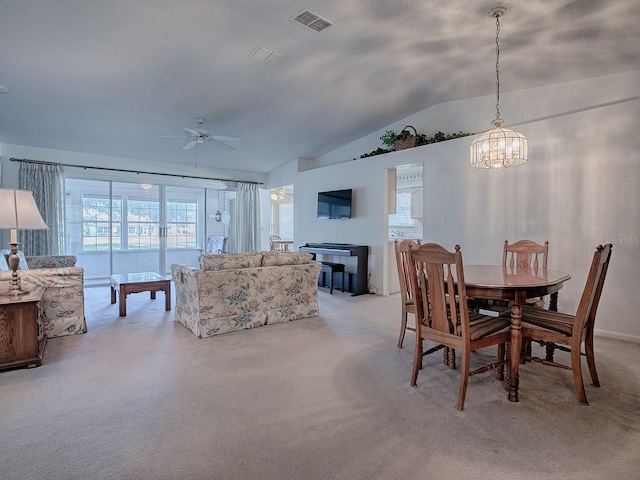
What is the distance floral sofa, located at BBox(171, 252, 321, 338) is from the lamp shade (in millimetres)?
1375

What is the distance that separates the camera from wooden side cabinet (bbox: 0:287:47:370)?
2631 millimetres

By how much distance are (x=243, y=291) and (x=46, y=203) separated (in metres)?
4.79

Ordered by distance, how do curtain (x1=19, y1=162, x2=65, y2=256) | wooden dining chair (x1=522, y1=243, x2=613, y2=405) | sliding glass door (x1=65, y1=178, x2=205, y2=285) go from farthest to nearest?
sliding glass door (x1=65, y1=178, x2=205, y2=285)
curtain (x1=19, y1=162, x2=65, y2=256)
wooden dining chair (x1=522, y1=243, x2=613, y2=405)

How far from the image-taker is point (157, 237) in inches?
299

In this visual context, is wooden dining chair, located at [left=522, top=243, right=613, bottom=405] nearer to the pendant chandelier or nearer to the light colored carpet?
the light colored carpet

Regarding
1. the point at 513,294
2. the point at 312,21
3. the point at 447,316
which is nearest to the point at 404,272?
the point at 447,316

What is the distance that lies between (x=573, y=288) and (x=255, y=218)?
21.8 feet

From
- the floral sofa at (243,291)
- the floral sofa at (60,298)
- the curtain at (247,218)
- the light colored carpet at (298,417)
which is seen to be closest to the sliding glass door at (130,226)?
the curtain at (247,218)

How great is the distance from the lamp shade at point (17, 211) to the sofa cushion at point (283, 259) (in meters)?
2.01

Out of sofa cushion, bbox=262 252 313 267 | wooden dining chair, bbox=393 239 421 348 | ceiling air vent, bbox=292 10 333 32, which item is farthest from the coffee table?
ceiling air vent, bbox=292 10 333 32

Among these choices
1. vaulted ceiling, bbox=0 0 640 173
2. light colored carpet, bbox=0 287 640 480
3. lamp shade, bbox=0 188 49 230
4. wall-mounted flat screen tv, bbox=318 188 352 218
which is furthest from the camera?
wall-mounted flat screen tv, bbox=318 188 352 218

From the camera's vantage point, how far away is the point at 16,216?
2.80 metres

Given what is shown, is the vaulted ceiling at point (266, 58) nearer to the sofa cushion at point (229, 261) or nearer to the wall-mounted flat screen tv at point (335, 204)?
the wall-mounted flat screen tv at point (335, 204)

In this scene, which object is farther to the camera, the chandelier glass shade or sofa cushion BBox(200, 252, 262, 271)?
sofa cushion BBox(200, 252, 262, 271)
